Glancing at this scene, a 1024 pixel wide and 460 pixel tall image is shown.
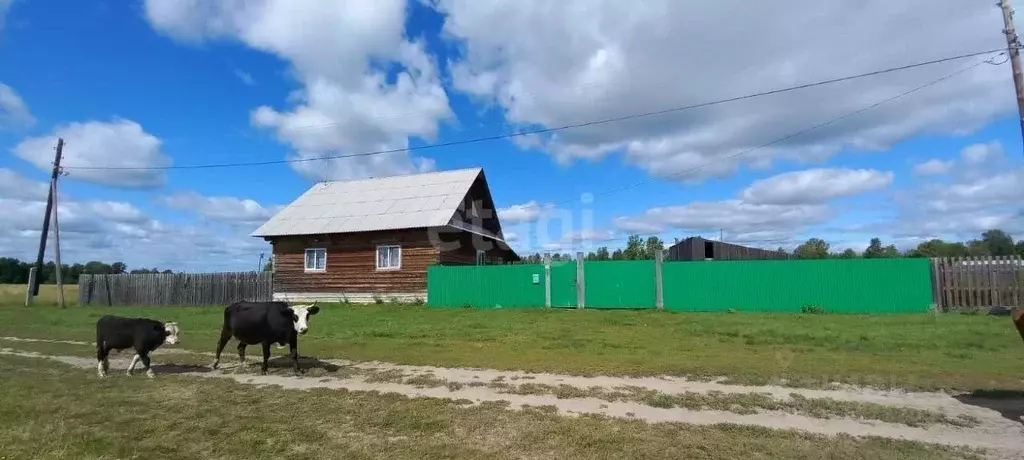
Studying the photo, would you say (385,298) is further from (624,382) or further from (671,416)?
(671,416)

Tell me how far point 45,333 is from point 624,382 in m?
19.6

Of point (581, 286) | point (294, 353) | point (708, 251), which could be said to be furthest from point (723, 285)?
point (294, 353)

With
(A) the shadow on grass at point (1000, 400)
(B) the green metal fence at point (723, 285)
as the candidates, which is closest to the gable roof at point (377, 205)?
(B) the green metal fence at point (723, 285)

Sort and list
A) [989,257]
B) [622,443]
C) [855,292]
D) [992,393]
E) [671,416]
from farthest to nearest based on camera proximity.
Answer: [855,292] → [989,257] → [992,393] → [671,416] → [622,443]

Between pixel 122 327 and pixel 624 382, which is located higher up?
pixel 122 327

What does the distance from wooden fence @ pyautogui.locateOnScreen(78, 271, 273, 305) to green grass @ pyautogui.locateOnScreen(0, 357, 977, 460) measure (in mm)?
24657

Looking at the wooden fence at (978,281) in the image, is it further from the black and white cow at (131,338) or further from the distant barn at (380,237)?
the black and white cow at (131,338)

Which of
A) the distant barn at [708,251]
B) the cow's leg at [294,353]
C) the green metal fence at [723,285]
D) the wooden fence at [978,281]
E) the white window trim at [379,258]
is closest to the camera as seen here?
the cow's leg at [294,353]

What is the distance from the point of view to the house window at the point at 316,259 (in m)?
30.7

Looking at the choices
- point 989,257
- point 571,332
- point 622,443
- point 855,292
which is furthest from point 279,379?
point 989,257

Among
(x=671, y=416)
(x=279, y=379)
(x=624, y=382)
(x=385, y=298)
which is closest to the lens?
(x=671, y=416)

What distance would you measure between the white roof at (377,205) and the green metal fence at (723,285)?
5368 millimetres

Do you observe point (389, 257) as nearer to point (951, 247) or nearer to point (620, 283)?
point (620, 283)

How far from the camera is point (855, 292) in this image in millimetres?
18906
